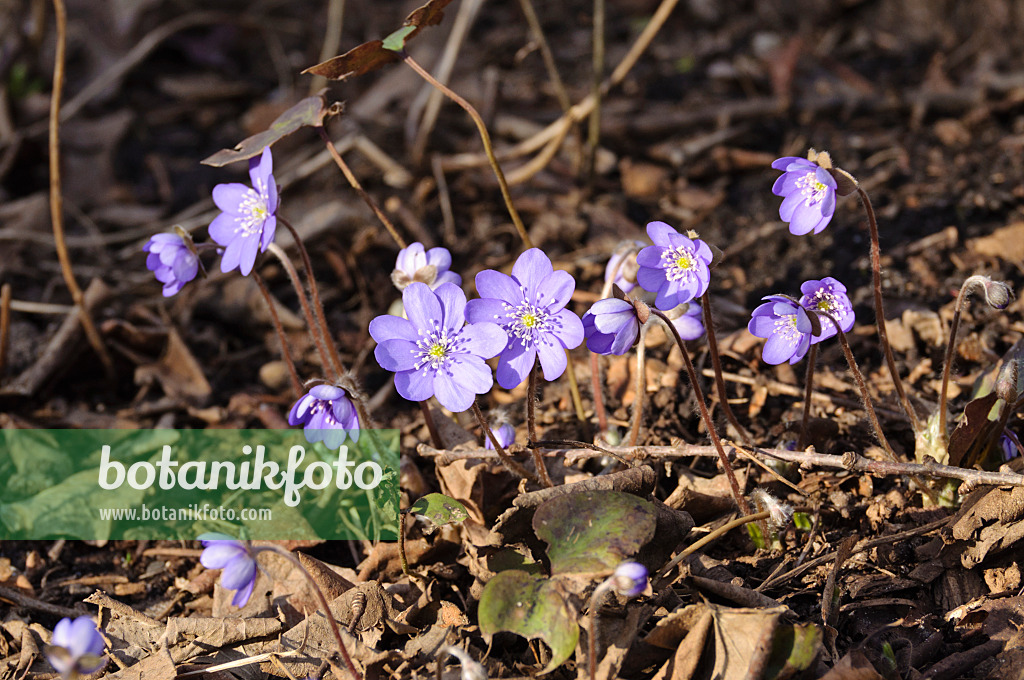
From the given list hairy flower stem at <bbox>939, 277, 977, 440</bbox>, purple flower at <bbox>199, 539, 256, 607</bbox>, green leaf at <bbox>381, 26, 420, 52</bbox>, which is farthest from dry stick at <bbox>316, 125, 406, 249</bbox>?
hairy flower stem at <bbox>939, 277, 977, 440</bbox>

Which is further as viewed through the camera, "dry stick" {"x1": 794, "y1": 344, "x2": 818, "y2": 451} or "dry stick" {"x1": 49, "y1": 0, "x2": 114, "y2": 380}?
"dry stick" {"x1": 49, "y1": 0, "x2": 114, "y2": 380}

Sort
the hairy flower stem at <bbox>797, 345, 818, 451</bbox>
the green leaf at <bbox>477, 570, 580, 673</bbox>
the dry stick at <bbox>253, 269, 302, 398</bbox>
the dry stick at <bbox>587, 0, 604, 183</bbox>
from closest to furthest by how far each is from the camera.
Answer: the green leaf at <bbox>477, 570, 580, 673</bbox>, the hairy flower stem at <bbox>797, 345, 818, 451</bbox>, the dry stick at <bbox>253, 269, 302, 398</bbox>, the dry stick at <bbox>587, 0, 604, 183</bbox>

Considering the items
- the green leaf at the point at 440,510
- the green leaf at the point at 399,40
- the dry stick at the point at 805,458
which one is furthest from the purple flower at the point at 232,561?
the green leaf at the point at 399,40

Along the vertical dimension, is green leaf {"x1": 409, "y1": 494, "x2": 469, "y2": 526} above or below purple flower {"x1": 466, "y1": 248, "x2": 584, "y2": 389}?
below

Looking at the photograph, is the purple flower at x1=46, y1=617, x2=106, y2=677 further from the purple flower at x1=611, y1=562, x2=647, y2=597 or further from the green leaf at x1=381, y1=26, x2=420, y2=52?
the green leaf at x1=381, y1=26, x2=420, y2=52

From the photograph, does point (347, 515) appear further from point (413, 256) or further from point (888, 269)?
point (888, 269)

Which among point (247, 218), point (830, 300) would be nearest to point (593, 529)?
point (830, 300)

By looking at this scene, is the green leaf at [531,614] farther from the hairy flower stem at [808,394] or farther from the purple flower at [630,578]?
the hairy flower stem at [808,394]

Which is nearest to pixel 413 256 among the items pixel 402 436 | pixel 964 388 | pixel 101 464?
pixel 402 436
